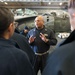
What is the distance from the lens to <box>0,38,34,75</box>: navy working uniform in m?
1.23

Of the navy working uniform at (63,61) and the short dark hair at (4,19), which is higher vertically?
the short dark hair at (4,19)

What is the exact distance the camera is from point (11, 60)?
1248 mm

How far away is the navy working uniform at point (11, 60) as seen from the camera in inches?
48.3

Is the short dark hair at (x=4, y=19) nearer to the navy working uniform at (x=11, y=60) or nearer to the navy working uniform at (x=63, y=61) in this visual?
the navy working uniform at (x=11, y=60)

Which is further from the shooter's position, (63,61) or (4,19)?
(4,19)

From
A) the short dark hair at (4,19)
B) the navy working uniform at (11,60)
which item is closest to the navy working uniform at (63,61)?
the navy working uniform at (11,60)

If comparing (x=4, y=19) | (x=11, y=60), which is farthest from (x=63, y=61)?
(x=4, y=19)

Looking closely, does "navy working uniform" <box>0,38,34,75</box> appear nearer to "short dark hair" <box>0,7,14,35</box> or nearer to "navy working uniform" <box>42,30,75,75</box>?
"short dark hair" <box>0,7,14,35</box>

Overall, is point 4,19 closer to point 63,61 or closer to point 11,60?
point 11,60

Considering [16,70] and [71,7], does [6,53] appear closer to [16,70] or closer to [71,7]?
[16,70]

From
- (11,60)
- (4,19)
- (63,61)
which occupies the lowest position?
(11,60)

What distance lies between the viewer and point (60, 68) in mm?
899

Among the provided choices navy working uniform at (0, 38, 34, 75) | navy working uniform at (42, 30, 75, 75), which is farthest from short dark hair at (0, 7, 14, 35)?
navy working uniform at (42, 30, 75, 75)

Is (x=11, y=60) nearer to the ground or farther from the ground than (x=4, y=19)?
nearer to the ground
